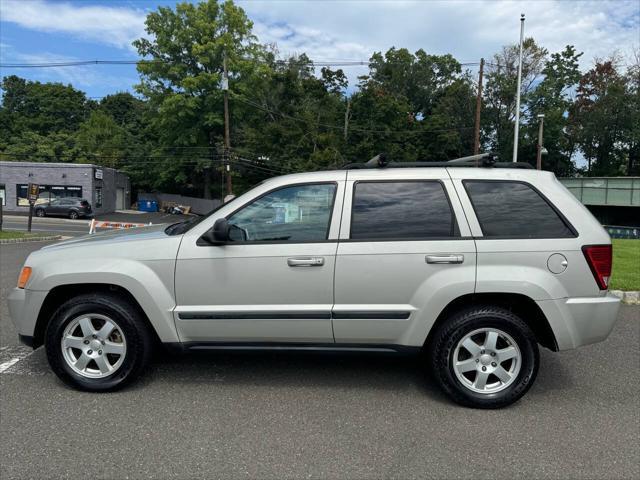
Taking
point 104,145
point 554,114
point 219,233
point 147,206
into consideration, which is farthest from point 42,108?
point 219,233

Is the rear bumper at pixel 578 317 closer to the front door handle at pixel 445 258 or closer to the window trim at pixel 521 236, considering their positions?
the window trim at pixel 521 236

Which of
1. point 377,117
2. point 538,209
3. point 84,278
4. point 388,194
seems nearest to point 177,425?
point 84,278

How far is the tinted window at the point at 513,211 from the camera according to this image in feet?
11.8

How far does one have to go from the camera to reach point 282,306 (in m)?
3.60

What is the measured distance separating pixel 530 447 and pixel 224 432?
204cm

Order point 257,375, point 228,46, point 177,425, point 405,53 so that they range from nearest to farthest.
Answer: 1. point 177,425
2. point 257,375
3. point 228,46
4. point 405,53

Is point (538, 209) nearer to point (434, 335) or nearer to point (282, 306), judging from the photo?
point (434, 335)

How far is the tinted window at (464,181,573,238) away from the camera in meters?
3.61

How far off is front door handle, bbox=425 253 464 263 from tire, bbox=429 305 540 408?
1.38 ft

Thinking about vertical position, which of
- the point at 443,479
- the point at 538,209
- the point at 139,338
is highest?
the point at 538,209

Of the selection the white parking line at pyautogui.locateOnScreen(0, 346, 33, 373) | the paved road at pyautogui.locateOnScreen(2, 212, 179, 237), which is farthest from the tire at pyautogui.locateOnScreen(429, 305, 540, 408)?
the paved road at pyautogui.locateOnScreen(2, 212, 179, 237)

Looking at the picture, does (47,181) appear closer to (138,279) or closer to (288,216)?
(138,279)

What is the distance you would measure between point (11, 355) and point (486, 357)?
4.41m

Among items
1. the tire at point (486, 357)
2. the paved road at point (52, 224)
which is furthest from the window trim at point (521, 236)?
the paved road at point (52, 224)
